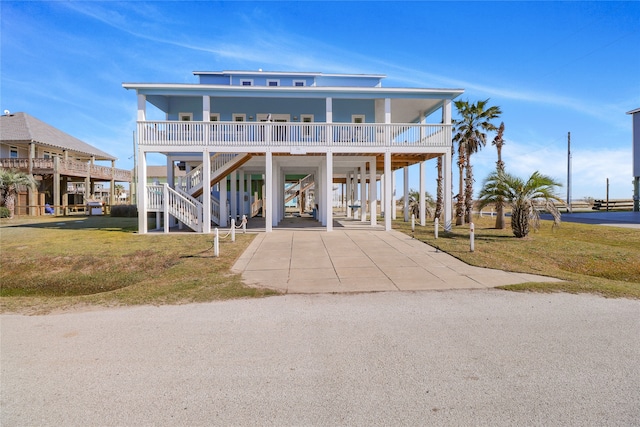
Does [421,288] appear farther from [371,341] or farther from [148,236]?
[148,236]

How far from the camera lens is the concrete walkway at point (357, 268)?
7.72 meters

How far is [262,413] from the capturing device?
120 inches

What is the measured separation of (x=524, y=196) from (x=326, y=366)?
13.4m

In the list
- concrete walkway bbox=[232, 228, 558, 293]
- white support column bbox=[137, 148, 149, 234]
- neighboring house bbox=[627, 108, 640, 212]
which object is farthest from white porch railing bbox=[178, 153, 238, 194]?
neighboring house bbox=[627, 108, 640, 212]

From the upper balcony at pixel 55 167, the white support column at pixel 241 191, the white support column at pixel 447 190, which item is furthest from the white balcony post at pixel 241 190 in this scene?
the upper balcony at pixel 55 167

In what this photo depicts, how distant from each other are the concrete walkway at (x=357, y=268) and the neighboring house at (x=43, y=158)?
26.1 metres

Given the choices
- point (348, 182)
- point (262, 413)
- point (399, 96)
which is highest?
point (399, 96)

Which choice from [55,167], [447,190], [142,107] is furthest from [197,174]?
[55,167]

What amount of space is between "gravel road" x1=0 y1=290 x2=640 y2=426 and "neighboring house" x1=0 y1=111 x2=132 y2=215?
30.7m

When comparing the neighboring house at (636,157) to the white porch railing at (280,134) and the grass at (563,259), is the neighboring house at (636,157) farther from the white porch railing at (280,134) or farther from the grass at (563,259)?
the white porch railing at (280,134)

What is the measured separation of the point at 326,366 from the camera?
388cm

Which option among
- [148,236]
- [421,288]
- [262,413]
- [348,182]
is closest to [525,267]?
[421,288]

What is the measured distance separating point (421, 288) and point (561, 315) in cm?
244

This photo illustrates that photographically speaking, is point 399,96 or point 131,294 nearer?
point 131,294
